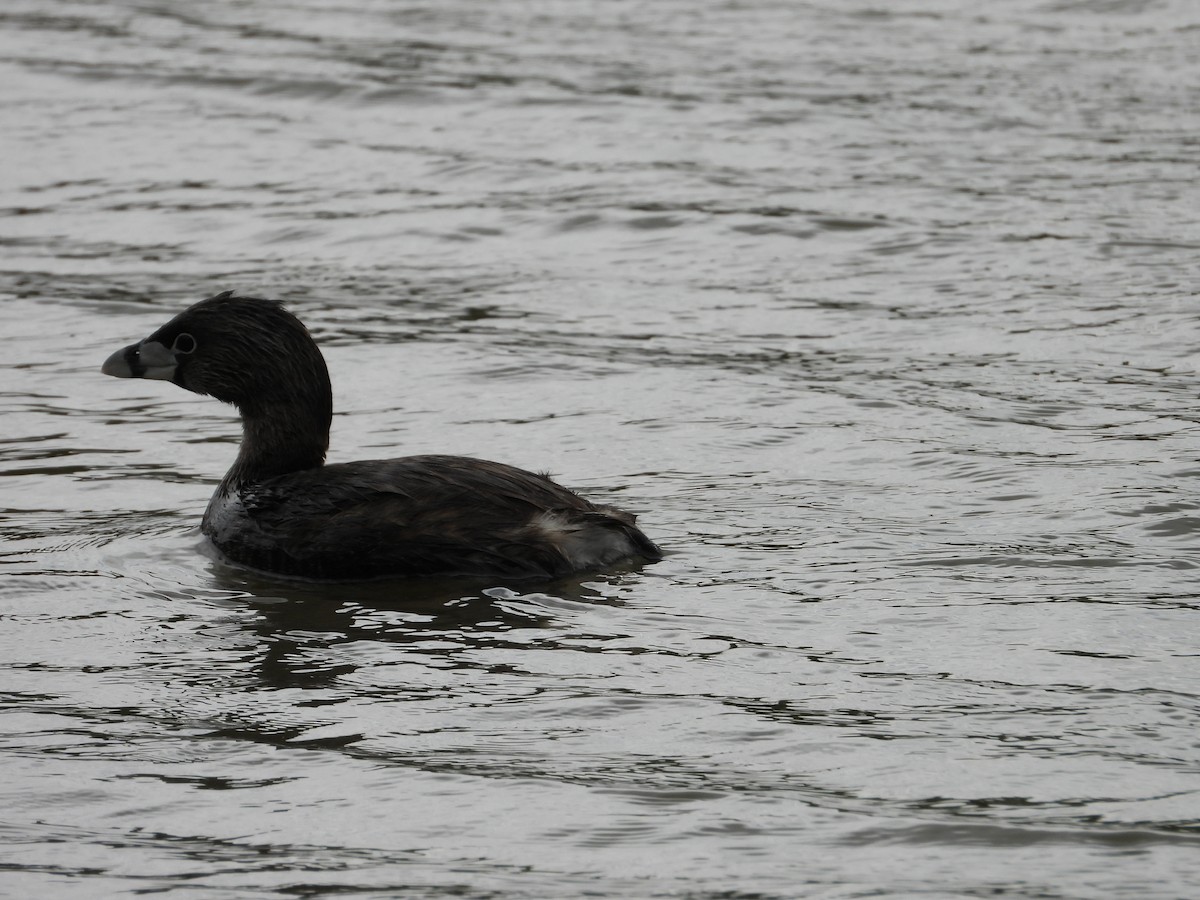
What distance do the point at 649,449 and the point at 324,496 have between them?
6.52ft

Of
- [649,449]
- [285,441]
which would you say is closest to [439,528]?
[285,441]

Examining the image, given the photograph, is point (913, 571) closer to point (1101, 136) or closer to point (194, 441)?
point (194, 441)

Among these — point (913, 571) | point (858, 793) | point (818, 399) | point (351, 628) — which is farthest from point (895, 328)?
point (858, 793)

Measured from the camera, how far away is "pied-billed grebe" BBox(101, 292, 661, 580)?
7.95m

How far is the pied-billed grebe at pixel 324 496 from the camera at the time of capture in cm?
795

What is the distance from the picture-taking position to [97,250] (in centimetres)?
1345

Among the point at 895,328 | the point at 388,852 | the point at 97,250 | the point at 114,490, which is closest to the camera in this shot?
the point at 388,852

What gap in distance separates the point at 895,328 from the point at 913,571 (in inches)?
151

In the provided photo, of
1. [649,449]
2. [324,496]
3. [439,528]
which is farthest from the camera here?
[649,449]

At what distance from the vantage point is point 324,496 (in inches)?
322

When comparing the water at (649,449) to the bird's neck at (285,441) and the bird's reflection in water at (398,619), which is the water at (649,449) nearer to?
the bird's reflection in water at (398,619)

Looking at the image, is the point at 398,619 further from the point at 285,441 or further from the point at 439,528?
the point at 285,441

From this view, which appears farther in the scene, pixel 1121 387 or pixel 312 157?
pixel 312 157

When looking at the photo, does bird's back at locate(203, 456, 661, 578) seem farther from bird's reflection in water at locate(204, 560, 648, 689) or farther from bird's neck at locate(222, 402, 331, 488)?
bird's neck at locate(222, 402, 331, 488)
